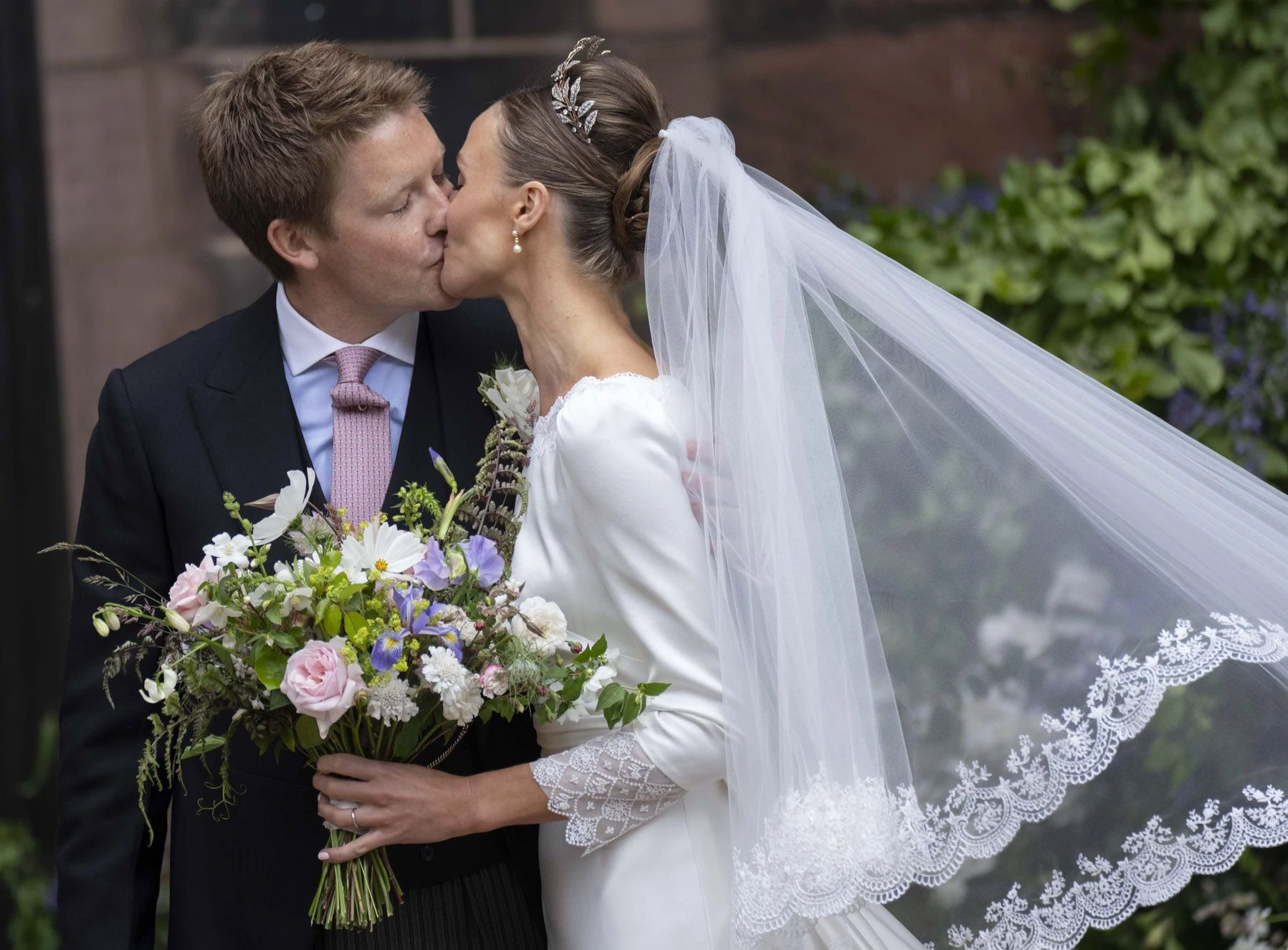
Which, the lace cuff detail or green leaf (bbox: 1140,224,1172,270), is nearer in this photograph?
the lace cuff detail

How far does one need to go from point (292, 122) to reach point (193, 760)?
1138 mm

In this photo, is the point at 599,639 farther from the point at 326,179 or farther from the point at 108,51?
the point at 108,51

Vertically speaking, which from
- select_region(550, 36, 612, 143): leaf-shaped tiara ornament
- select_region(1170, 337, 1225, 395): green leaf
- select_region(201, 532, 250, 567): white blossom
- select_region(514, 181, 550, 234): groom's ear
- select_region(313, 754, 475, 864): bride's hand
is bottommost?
select_region(313, 754, 475, 864): bride's hand

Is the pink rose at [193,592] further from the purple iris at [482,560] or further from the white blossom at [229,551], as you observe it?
the purple iris at [482,560]

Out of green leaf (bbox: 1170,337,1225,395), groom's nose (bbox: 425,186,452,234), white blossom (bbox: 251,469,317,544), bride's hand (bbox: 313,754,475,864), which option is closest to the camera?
white blossom (bbox: 251,469,317,544)

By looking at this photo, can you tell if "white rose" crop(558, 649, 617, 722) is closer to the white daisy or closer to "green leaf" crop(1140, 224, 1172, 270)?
the white daisy

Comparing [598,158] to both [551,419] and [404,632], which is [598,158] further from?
[404,632]

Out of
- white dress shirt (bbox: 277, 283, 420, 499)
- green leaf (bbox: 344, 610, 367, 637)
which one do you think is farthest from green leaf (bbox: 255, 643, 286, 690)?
white dress shirt (bbox: 277, 283, 420, 499)

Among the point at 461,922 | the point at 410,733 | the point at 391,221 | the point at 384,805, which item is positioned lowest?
the point at 461,922

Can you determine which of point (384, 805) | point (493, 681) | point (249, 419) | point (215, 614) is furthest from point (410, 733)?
point (249, 419)

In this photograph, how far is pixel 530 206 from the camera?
217 centimetres

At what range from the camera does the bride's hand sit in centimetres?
195

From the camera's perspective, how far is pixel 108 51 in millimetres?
3668

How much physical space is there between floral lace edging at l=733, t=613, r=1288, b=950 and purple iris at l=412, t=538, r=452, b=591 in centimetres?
56
